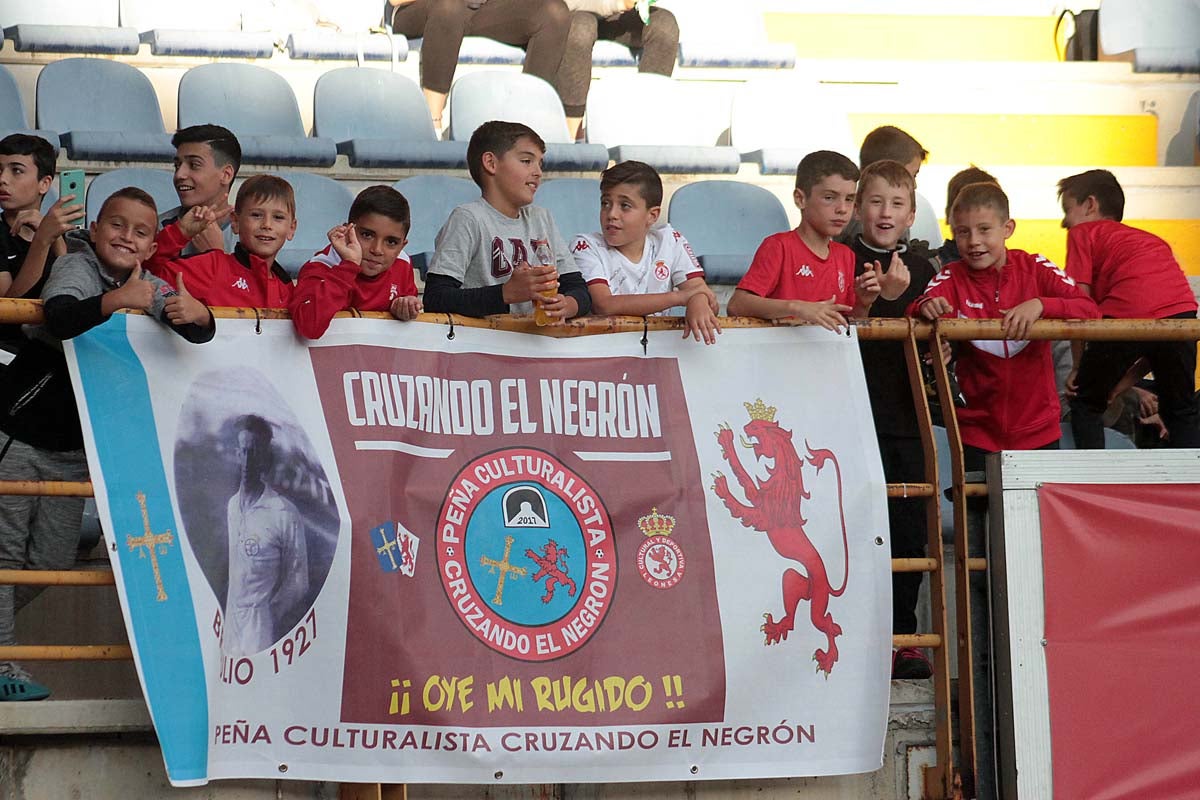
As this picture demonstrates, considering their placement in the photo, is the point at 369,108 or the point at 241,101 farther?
the point at 369,108

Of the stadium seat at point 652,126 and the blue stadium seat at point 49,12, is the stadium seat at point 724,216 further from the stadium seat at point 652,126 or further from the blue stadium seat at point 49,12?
the blue stadium seat at point 49,12

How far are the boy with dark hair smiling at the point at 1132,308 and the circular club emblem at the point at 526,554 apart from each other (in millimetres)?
2080

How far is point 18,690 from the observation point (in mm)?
3457

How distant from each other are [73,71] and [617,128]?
2.72 meters

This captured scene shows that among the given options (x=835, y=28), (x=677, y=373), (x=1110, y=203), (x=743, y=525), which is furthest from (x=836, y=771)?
(x=835, y=28)

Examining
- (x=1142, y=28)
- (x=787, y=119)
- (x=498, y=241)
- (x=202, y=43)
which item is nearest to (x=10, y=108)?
(x=202, y=43)

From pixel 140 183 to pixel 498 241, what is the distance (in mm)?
2248

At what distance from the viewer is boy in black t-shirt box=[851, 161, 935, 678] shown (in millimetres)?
4184

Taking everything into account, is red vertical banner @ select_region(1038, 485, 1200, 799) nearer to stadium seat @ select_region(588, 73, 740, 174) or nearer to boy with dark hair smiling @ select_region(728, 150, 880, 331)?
boy with dark hair smiling @ select_region(728, 150, 880, 331)

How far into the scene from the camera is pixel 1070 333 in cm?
409

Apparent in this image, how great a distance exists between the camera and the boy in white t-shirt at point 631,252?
427cm

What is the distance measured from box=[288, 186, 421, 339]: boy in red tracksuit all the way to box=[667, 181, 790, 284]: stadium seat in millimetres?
2308

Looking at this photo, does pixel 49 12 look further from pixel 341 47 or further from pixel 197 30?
pixel 341 47

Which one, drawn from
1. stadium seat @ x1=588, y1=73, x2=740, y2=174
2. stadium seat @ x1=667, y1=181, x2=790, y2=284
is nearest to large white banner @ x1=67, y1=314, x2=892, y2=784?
stadium seat @ x1=667, y1=181, x2=790, y2=284
